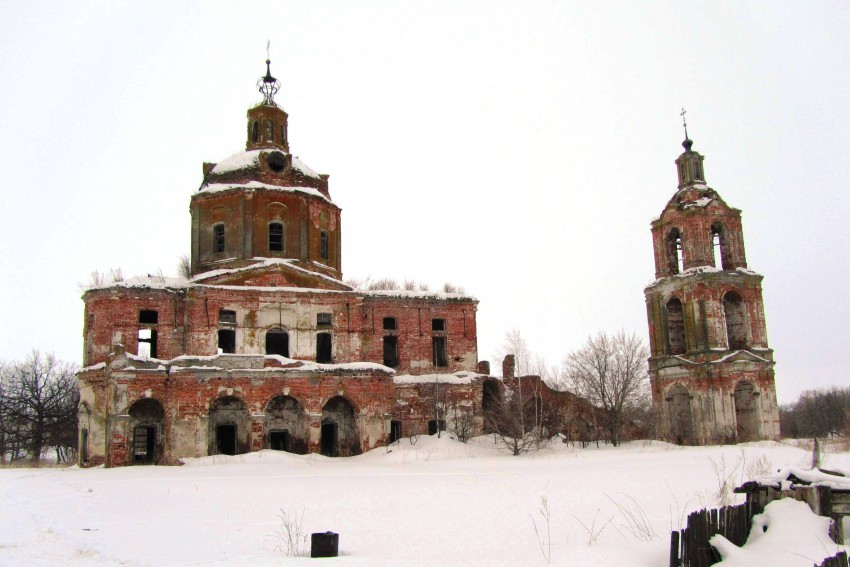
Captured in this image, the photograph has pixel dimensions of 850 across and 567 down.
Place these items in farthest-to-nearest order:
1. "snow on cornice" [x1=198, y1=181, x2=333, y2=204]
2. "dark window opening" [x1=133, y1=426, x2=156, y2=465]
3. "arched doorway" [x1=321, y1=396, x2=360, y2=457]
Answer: "snow on cornice" [x1=198, y1=181, x2=333, y2=204]
"arched doorway" [x1=321, y1=396, x2=360, y2=457]
"dark window opening" [x1=133, y1=426, x2=156, y2=465]

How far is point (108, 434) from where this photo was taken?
28.3m

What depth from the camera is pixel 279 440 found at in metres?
31.5

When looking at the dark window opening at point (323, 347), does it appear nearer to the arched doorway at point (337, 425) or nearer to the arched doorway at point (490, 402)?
the arched doorway at point (337, 425)

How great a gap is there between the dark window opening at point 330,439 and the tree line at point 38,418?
62.6 feet

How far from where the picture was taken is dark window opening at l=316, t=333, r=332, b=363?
33.3 metres

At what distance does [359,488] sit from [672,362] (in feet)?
70.0

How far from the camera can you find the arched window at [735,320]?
3506 centimetres

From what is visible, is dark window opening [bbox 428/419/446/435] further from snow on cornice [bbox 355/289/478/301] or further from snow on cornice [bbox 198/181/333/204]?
snow on cornice [bbox 198/181/333/204]

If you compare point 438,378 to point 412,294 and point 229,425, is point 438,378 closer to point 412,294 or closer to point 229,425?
point 412,294

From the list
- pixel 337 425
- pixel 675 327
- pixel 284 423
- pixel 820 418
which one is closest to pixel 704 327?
Answer: pixel 675 327

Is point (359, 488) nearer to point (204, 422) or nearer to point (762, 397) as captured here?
point (204, 422)

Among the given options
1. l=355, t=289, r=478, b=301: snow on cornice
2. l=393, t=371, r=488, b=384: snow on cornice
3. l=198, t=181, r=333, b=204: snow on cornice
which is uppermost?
l=198, t=181, r=333, b=204: snow on cornice

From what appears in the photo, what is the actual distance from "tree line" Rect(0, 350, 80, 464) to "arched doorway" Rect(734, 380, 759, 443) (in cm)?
3630

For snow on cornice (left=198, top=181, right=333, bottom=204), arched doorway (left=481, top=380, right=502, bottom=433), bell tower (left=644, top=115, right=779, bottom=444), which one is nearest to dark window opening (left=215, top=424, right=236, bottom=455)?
snow on cornice (left=198, top=181, right=333, bottom=204)
